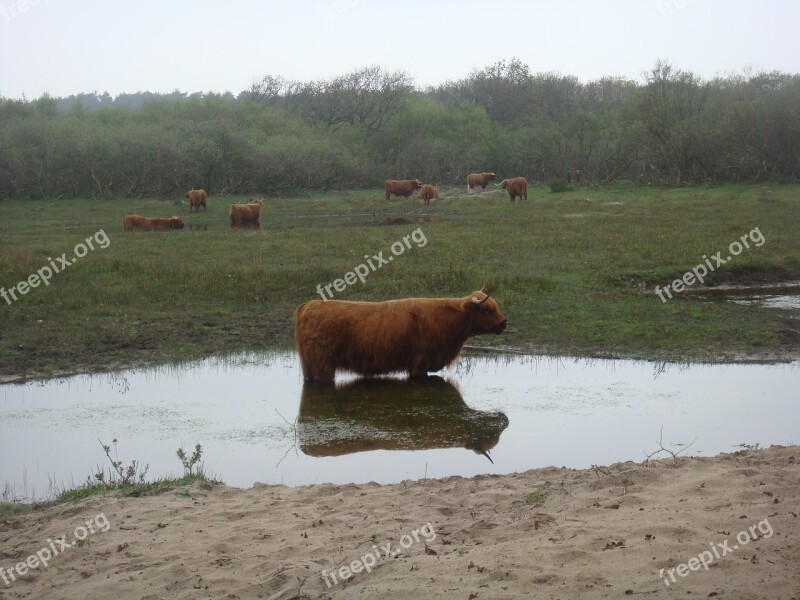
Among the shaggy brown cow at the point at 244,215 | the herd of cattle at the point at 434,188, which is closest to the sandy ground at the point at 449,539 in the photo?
the shaggy brown cow at the point at 244,215

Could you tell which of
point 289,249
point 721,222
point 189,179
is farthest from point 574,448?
point 189,179

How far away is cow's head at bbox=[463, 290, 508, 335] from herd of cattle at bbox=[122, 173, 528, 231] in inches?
767

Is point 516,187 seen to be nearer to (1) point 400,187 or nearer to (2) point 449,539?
(1) point 400,187

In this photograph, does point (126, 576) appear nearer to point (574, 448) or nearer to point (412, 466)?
point (412, 466)

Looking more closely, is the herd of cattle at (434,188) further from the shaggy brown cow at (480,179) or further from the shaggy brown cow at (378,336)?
the shaggy brown cow at (378,336)

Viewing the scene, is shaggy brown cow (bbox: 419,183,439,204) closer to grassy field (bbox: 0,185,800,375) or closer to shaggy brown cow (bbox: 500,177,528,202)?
shaggy brown cow (bbox: 500,177,528,202)

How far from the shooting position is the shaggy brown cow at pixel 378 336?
994cm

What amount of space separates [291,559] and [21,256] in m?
15.7

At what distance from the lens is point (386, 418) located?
8648 millimetres

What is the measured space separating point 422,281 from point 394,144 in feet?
162

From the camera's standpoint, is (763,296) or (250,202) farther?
(250,202)

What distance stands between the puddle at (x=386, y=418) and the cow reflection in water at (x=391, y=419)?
0.02 m

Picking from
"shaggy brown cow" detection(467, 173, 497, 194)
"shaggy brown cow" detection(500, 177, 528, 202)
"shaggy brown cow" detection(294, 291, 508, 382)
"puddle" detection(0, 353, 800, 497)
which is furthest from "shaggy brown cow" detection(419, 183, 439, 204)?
"shaggy brown cow" detection(294, 291, 508, 382)

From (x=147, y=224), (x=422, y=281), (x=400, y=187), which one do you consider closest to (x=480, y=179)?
(x=400, y=187)
